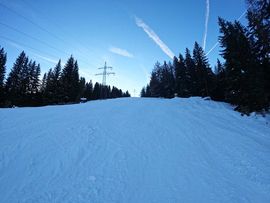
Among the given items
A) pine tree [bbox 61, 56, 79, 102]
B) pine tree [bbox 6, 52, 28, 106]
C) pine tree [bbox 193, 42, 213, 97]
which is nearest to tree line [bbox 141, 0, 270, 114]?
pine tree [bbox 193, 42, 213, 97]

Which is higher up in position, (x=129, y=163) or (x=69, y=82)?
(x=69, y=82)

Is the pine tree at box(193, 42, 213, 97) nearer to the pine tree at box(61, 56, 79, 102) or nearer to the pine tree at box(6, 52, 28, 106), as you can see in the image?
the pine tree at box(61, 56, 79, 102)

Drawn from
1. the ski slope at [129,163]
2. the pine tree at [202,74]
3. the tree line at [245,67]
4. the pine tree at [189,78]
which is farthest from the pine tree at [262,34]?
the pine tree at [189,78]

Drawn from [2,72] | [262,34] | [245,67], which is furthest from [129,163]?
[2,72]

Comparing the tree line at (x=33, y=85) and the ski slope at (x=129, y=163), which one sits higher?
the tree line at (x=33, y=85)

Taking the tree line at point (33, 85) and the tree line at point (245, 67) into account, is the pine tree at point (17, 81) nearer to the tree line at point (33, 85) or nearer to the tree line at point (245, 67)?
the tree line at point (33, 85)

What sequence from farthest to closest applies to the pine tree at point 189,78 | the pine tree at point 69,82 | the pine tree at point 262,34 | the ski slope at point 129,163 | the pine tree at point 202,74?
the pine tree at point 69,82
the pine tree at point 189,78
the pine tree at point 202,74
the pine tree at point 262,34
the ski slope at point 129,163

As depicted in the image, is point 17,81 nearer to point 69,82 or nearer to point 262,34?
point 69,82

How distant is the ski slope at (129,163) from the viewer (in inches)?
214

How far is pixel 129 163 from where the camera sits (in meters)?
7.22

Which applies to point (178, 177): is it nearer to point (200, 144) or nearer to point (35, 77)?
point (200, 144)

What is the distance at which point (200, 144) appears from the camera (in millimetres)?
9320

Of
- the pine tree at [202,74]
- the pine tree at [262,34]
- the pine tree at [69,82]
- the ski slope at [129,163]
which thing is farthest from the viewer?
the pine tree at [69,82]

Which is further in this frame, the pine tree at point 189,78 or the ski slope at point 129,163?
the pine tree at point 189,78
